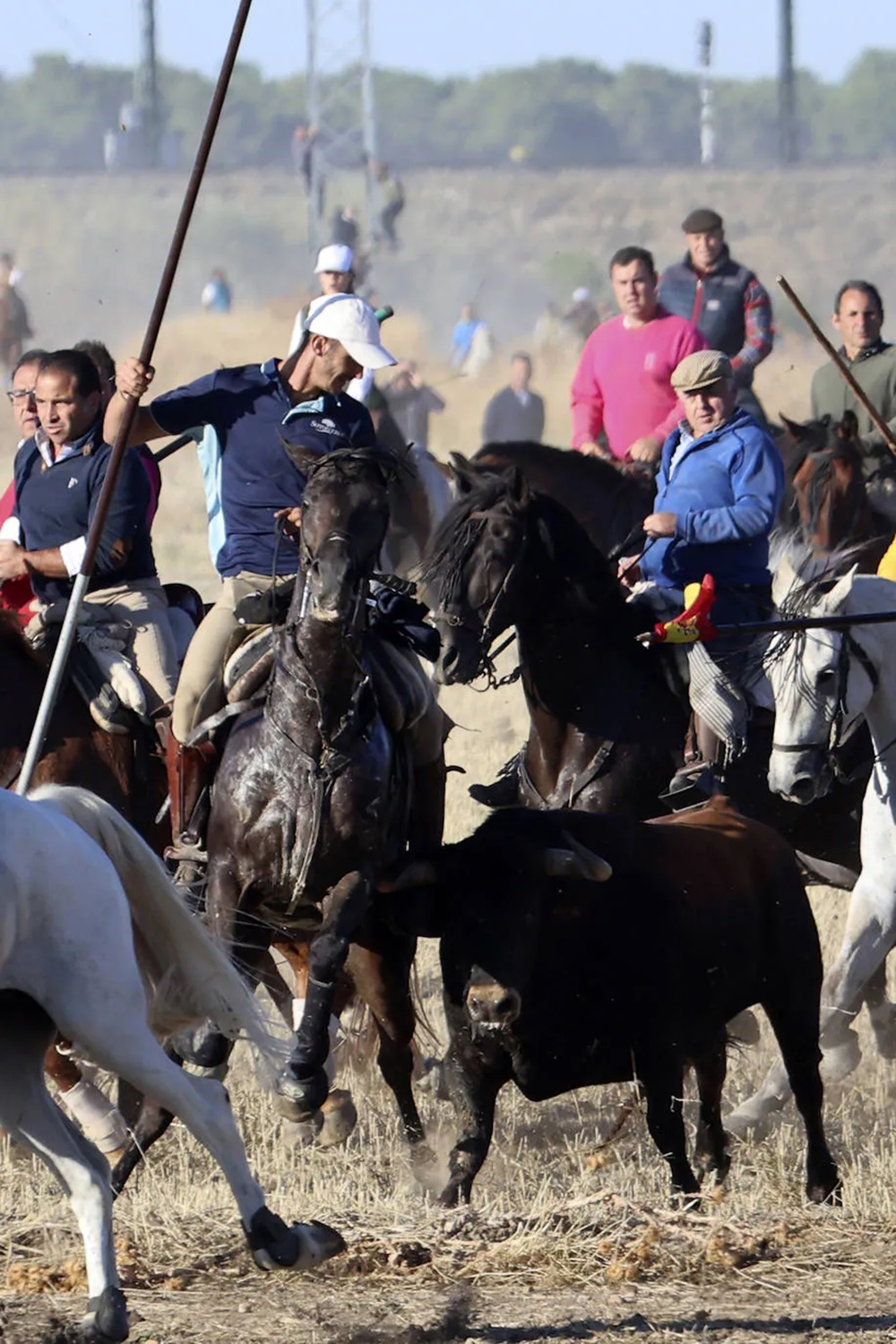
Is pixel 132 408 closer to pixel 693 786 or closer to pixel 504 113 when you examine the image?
pixel 693 786

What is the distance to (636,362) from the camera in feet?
42.5

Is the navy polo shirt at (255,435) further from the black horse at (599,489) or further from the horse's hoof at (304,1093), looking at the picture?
the black horse at (599,489)

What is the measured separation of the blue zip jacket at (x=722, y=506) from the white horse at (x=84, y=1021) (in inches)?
151

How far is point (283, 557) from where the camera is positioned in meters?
8.17

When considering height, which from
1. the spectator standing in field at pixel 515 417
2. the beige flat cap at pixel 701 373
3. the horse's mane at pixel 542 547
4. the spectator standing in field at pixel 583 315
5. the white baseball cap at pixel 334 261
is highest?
the spectator standing in field at pixel 583 315

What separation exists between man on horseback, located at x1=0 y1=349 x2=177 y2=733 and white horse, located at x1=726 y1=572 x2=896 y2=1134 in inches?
96.7

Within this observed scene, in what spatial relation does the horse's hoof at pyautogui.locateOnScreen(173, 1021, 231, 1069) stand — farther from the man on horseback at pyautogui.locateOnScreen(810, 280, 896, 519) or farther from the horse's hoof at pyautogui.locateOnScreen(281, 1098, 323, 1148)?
the man on horseback at pyautogui.locateOnScreen(810, 280, 896, 519)

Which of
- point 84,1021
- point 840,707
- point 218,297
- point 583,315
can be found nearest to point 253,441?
point 840,707

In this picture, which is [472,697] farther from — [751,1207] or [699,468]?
[751,1207]

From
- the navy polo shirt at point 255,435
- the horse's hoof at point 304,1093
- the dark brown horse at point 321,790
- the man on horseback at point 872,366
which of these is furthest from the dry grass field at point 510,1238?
the man on horseback at point 872,366

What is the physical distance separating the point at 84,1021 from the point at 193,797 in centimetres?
250

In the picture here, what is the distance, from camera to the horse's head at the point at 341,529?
23.5 feet

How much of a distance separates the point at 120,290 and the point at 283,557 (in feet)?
182

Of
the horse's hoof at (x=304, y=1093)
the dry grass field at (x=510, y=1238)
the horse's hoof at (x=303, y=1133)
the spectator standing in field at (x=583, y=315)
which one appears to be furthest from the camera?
the spectator standing in field at (x=583, y=315)
